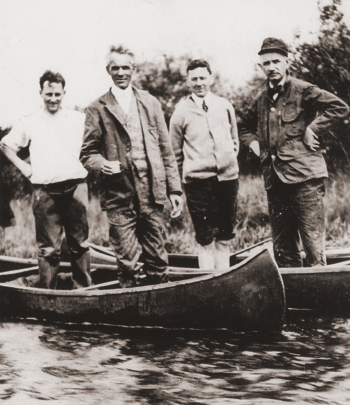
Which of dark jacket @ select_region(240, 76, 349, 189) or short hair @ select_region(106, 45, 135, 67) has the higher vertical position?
short hair @ select_region(106, 45, 135, 67)

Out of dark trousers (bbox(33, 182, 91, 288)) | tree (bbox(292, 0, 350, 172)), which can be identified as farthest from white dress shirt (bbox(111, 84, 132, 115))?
tree (bbox(292, 0, 350, 172))

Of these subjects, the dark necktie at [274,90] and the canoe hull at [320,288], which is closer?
the canoe hull at [320,288]

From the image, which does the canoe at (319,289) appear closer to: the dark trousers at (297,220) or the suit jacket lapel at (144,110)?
the dark trousers at (297,220)

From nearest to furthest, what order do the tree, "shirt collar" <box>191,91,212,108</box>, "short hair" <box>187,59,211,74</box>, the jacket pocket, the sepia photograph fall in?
1. the sepia photograph
2. the jacket pocket
3. "short hair" <box>187,59,211,74</box>
4. "shirt collar" <box>191,91,212,108</box>
5. the tree

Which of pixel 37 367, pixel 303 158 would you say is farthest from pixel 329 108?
pixel 37 367

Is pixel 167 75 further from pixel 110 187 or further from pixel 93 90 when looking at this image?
pixel 110 187

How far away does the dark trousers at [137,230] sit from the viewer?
3682mm

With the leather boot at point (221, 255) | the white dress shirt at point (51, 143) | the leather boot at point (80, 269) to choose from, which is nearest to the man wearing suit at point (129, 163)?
the white dress shirt at point (51, 143)

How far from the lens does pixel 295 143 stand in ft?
13.7

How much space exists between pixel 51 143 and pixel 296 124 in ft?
5.51

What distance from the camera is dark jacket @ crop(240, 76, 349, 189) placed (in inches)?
160

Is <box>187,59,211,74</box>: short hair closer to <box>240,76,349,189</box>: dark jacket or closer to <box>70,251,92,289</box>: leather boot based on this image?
<box>240,76,349,189</box>: dark jacket

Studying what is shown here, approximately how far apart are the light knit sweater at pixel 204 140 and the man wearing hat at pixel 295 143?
287 mm

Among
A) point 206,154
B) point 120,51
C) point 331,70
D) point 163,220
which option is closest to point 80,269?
point 163,220
